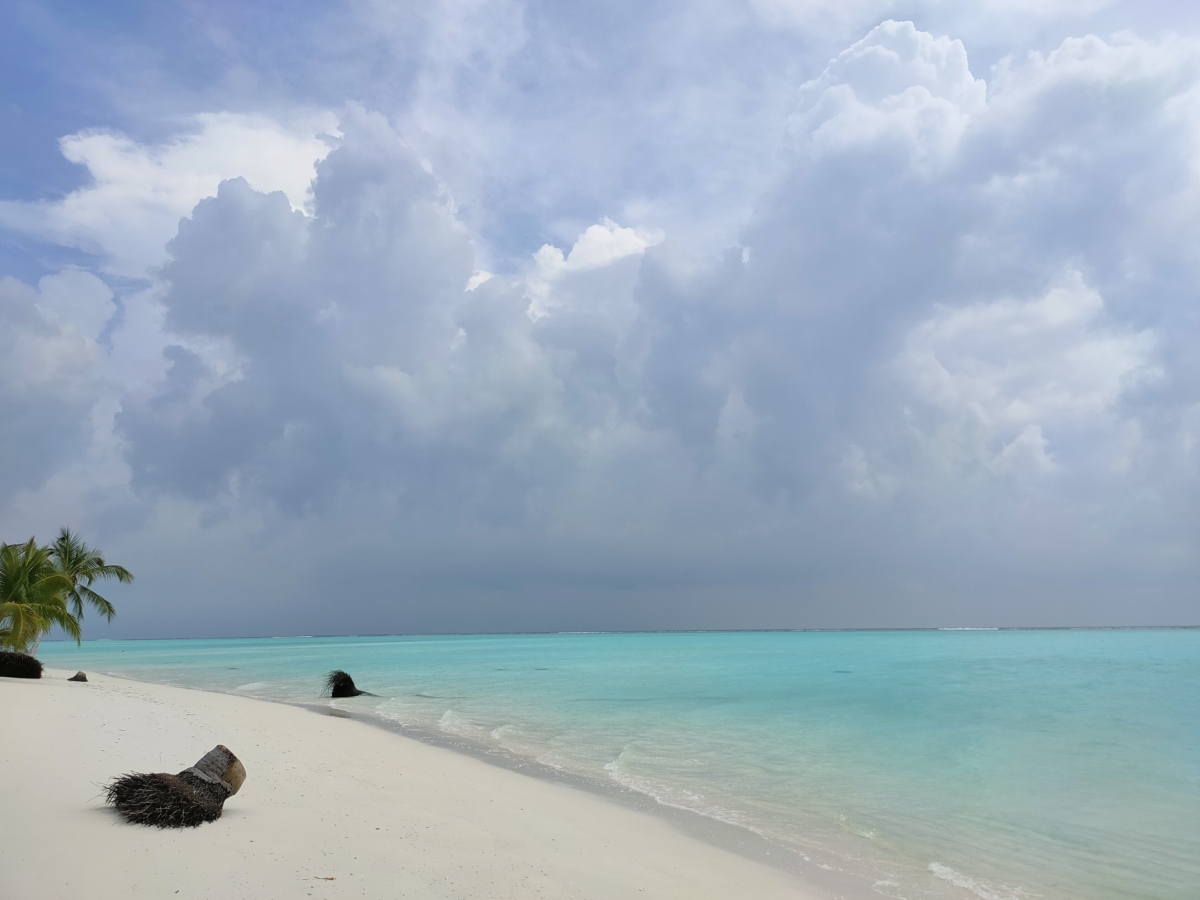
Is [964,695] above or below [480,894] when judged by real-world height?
below

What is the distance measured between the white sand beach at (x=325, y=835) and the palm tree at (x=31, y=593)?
666 inches

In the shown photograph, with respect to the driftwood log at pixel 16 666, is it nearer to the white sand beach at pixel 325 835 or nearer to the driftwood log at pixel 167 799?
the white sand beach at pixel 325 835

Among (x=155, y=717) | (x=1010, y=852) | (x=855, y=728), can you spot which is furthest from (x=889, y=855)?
(x=155, y=717)

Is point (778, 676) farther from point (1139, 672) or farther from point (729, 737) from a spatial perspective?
point (729, 737)

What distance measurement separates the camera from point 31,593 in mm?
28609

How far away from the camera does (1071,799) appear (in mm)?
14164

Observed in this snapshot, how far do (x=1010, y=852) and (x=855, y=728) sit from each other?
45.1 feet

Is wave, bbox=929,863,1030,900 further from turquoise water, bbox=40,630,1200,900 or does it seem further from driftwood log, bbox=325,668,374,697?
driftwood log, bbox=325,668,374,697

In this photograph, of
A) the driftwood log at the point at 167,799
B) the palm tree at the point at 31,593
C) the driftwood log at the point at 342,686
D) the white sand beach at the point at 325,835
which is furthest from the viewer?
the driftwood log at the point at 342,686

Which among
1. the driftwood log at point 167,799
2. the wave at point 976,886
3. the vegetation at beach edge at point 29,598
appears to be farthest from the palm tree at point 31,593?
the wave at point 976,886

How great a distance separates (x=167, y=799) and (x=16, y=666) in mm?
22353

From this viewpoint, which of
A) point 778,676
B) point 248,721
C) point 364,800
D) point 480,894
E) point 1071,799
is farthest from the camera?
point 778,676

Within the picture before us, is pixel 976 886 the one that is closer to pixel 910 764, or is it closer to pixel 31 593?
pixel 910 764

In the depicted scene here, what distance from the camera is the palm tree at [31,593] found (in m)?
27.3
